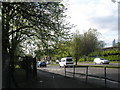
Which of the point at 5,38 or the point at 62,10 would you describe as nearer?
the point at 5,38

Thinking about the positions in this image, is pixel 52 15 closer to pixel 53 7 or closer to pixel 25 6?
pixel 53 7

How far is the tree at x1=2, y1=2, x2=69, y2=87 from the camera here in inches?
316

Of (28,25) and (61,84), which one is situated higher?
(28,25)

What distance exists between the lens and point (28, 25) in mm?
11117

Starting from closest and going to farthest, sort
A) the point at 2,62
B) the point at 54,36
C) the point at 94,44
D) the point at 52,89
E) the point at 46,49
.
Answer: the point at 2,62 < the point at 52,89 < the point at 54,36 < the point at 46,49 < the point at 94,44

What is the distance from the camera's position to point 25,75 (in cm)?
1025

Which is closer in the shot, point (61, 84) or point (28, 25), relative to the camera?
point (61, 84)

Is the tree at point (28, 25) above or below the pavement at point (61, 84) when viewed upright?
above

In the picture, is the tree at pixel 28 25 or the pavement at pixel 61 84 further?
the pavement at pixel 61 84

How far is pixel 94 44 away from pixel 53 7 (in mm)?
47306

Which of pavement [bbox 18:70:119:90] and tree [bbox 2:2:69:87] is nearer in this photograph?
tree [bbox 2:2:69:87]

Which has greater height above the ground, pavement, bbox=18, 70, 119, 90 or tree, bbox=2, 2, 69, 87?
tree, bbox=2, 2, 69, 87

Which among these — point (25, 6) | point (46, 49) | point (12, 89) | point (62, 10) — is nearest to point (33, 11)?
point (25, 6)

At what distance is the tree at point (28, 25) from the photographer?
8.02 m
